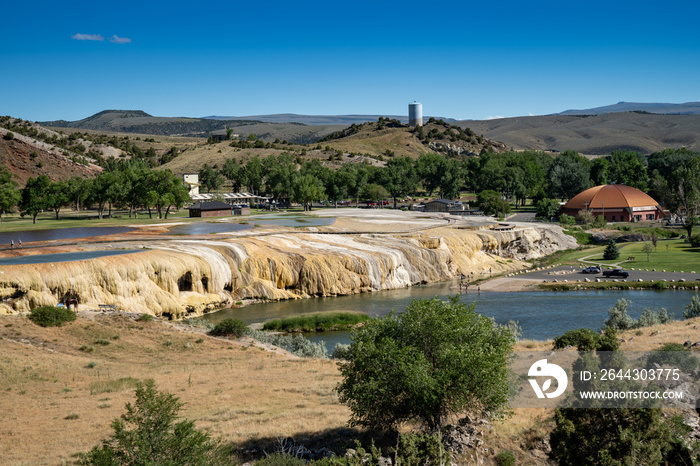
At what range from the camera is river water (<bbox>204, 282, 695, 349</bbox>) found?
48.7 metres

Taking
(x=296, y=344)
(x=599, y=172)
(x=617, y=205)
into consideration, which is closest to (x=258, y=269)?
(x=296, y=344)

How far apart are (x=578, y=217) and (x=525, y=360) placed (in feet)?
308

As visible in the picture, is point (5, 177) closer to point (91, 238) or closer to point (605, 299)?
point (91, 238)

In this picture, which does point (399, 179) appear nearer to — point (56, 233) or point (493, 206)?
point (493, 206)

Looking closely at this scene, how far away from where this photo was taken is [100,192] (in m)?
103

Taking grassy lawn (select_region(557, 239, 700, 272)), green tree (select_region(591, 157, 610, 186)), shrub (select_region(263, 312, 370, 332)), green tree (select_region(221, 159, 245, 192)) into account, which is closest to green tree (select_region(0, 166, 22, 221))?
shrub (select_region(263, 312, 370, 332))

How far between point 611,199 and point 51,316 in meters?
107

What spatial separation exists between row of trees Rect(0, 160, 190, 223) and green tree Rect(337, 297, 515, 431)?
85.9 meters

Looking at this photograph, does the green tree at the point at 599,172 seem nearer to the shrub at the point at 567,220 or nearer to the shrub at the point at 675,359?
the shrub at the point at 567,220

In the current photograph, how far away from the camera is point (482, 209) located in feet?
412

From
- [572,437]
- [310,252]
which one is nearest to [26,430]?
[572,437]

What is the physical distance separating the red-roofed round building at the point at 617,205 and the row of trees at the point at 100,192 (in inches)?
2958

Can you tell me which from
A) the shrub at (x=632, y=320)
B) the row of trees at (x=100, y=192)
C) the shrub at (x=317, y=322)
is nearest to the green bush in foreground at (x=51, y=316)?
the shrub at (x=317, y=322)

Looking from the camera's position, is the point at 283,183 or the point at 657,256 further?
the point at 283,183
